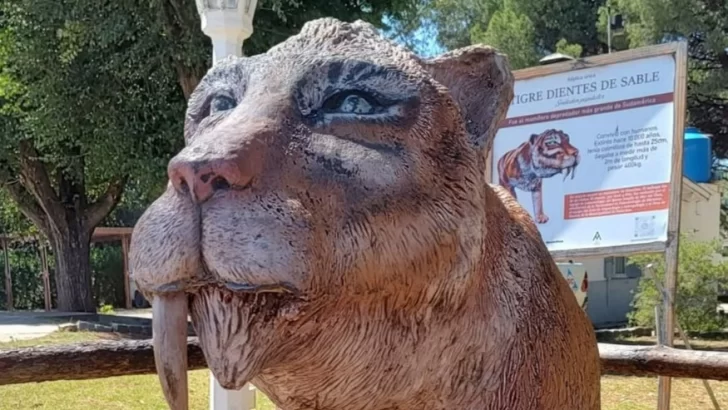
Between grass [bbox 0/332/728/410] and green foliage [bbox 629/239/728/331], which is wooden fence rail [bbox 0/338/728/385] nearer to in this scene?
grass [bbox 0/332/728/410]

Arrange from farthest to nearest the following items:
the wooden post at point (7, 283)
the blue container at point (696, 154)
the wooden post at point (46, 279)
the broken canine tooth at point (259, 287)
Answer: the wooden post at point (7, 283) < the wooden post at point (46, 279) < the blue container at point (696, 154) < the broken canine tooth at point (259, 287)

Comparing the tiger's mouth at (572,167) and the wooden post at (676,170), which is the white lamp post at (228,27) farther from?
the wooden post at (676,170)

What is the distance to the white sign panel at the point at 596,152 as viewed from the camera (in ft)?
12.0

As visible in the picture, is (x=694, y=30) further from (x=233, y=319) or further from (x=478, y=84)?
(x=233, y=319)

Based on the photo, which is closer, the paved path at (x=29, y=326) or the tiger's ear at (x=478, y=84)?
the tiger's ear at (x=478, y=84)

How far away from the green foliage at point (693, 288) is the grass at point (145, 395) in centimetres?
290

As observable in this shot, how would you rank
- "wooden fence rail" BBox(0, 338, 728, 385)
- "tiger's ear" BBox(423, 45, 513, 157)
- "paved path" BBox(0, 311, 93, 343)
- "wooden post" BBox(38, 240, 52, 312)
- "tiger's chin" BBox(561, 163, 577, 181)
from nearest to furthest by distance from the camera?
"tiger's ear" BBox(423, 45, 513, 157) < "wooden fence rail" BBox(0, 338, 728, 385) < "tiger's chin" BBox(561, 163, 577, 181) < "paved path" BBox(0, 311, 93, 343) < "wooden post" BBox(38, 240, 52, 312)

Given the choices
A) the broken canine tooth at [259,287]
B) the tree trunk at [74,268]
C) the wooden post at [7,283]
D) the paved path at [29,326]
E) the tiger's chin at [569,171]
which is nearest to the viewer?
the broken canine tooth at [259,287]

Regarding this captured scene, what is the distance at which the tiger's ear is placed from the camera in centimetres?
109

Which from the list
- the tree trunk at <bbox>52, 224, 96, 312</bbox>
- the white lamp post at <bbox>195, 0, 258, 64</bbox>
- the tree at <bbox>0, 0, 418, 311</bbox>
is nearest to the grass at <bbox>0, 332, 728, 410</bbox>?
the white lamp post at <bbox>195, 0, 258, 64</bbox>

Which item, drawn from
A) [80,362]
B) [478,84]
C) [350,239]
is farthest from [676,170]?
[350,239]

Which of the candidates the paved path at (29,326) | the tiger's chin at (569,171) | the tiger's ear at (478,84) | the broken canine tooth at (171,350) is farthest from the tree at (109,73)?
the broken canine tooth at (171,350)

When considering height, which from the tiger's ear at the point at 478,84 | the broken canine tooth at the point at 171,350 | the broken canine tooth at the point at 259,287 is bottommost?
the broken canine tooth at the point at 171,350

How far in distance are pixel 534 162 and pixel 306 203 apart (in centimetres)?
330
